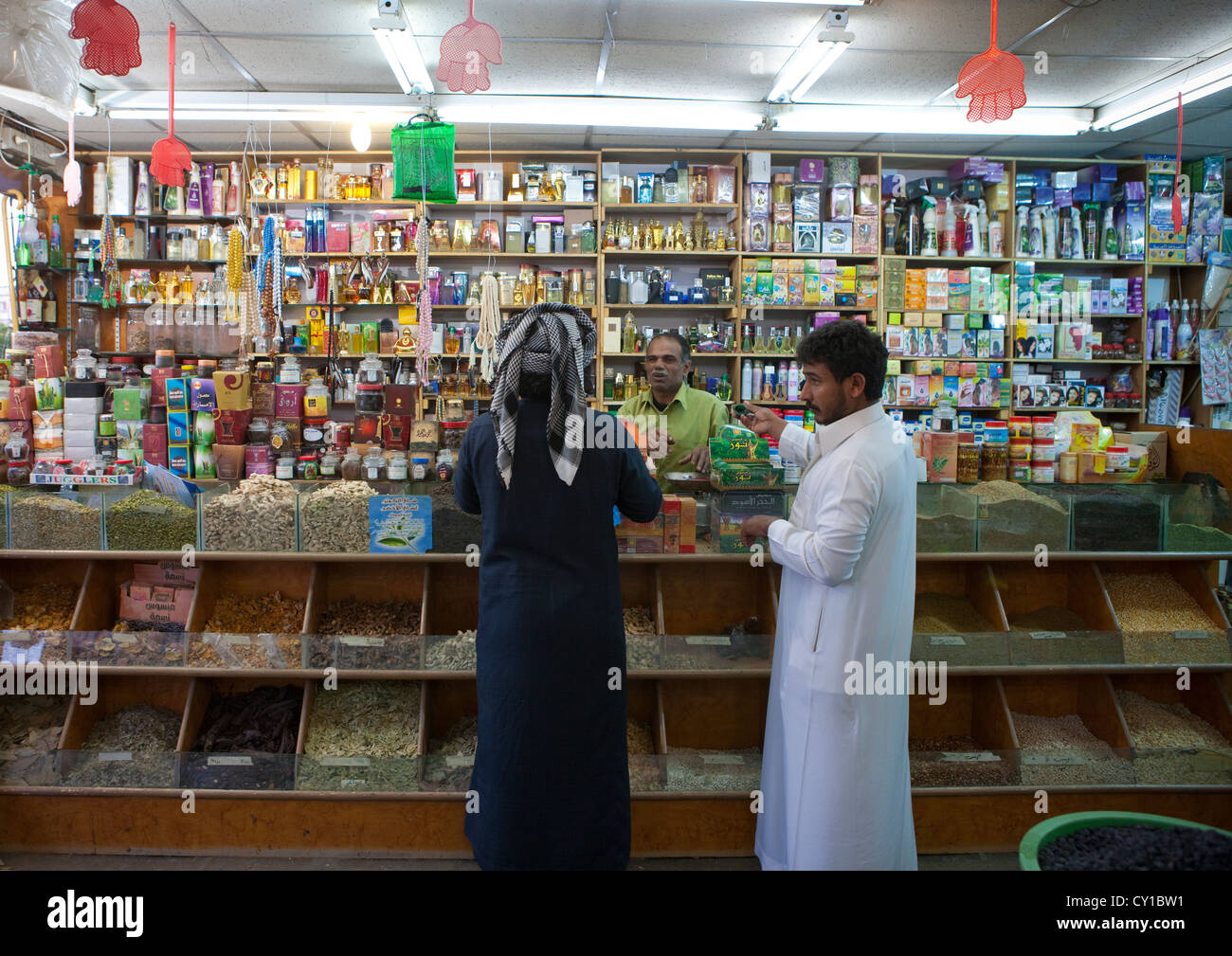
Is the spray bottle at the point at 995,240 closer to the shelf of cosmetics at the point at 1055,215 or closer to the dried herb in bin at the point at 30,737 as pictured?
the shelf of cosmetics at the point at 1055,215

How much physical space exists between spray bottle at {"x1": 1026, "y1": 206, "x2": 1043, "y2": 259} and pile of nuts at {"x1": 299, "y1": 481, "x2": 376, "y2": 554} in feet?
18.2

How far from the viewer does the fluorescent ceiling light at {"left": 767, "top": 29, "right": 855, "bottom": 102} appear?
14.0 ft

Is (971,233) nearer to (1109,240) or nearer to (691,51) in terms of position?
(1109,240)

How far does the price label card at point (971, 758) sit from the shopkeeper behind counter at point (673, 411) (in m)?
1.52

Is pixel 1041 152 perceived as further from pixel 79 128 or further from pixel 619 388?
pixel 79 128

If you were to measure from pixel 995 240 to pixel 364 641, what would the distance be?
18.5ft

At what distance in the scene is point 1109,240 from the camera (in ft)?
21.3

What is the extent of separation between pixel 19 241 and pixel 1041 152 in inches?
297

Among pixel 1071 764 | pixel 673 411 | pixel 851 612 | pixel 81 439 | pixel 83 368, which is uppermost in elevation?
pixel 83 368

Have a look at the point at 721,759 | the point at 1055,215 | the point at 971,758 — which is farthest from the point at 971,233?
the point at 721,759

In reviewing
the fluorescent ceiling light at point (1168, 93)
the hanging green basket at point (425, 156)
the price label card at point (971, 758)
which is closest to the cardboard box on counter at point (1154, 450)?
the price label card at point (971, 758)

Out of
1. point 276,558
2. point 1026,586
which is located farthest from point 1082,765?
point 276,558

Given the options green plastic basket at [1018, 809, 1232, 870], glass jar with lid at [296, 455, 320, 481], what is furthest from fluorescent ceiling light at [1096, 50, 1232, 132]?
glass jar with lid at [296, 455, 320, 481]

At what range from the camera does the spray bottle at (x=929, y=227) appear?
21.0 feet
